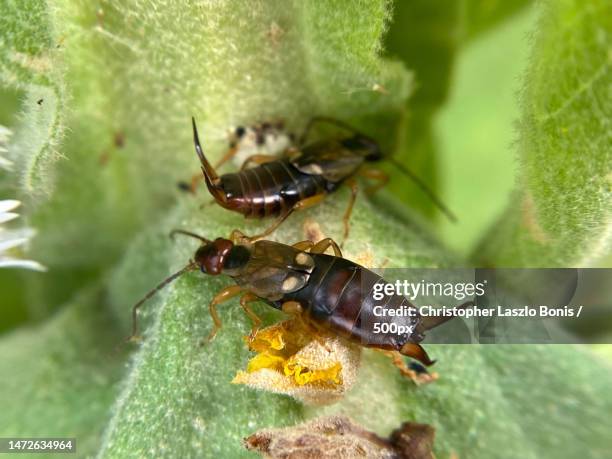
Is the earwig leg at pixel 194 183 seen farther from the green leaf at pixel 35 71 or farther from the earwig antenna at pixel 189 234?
the green leaf at pixel 35 71

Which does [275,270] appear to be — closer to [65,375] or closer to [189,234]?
[189,234]

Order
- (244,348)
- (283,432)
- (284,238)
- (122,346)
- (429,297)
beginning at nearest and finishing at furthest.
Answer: (283,432)
(244,348)
(429,297)
(284,238)
(122,346)

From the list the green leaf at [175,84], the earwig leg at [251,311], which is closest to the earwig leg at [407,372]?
the earwig leg at [251,311]

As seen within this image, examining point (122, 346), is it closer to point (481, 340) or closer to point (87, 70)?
point (87, 70)

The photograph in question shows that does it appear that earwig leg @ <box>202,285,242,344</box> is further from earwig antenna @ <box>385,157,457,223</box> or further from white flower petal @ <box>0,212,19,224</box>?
earwig antenna @ <box>385,157,457,223</box>

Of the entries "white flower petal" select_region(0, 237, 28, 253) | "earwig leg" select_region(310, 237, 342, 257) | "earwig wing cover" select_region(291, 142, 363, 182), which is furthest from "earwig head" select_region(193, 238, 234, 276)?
"white flower petal" select_region(0, 237, 28, 253)

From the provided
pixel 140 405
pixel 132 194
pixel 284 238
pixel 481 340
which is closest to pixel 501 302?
pixel 481 340
